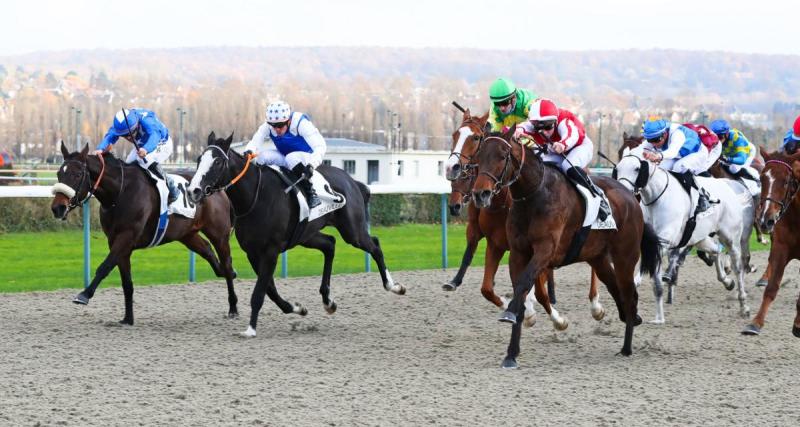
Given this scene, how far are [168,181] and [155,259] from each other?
6190mm

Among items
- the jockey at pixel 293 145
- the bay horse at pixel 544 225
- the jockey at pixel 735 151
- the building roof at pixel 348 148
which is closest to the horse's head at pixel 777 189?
the bay horse at pixel 544 225

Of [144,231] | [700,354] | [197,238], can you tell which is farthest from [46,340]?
[700,354]

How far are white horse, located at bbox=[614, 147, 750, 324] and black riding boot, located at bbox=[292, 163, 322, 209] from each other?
92.7 inches

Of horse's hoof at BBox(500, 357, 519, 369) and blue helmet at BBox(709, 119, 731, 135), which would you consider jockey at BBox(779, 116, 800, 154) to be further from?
blue helmet at BBox(709, 119, 731, 135)

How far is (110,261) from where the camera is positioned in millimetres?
8594

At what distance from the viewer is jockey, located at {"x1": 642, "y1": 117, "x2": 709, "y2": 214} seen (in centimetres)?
944

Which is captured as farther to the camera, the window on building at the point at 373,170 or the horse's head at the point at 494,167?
Result: the window on building at the point at 373,170

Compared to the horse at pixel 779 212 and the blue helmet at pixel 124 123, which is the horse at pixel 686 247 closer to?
the horse at pixel 779 212

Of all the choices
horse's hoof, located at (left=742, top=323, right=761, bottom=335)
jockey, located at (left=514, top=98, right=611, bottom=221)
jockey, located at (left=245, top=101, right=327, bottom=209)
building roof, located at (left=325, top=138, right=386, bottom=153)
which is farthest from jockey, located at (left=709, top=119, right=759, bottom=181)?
building roof, located at (left=325, top=138, right=386, bottom=153)

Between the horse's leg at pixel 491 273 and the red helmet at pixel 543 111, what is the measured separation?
1.32 meters

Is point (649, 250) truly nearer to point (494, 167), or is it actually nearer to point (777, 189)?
point (777, 189)

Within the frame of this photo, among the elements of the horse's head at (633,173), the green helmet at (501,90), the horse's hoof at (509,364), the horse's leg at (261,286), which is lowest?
the horse's hoof at (509,364)

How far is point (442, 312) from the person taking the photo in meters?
9.88

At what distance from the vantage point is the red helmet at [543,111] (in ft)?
24.8
